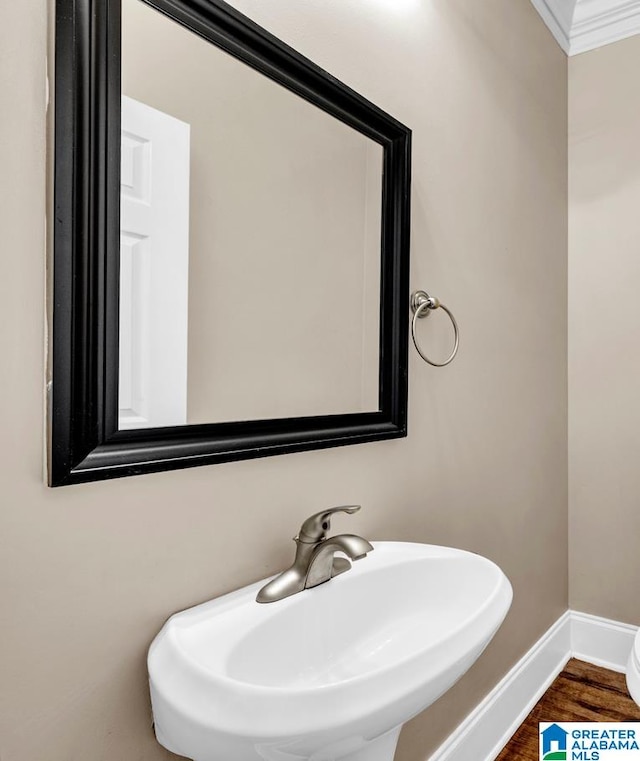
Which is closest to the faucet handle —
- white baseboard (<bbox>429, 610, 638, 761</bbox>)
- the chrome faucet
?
the chrome faucet

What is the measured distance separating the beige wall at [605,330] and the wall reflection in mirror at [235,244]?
137 centimetres

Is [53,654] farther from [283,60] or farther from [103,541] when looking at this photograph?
[283,60]

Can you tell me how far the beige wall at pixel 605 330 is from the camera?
A: 7.28ft

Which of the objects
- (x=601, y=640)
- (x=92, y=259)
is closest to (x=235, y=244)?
(x=92, y=259)

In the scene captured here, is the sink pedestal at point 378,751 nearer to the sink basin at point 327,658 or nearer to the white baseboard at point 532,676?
the sink basin at point 327,658

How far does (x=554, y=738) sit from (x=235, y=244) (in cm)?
174

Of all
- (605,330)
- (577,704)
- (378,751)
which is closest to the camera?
(378,751)

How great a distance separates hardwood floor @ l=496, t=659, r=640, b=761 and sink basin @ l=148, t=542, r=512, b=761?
3.26ft

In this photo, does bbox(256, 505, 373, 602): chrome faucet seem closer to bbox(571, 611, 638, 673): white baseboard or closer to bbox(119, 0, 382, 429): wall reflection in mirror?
bbox(119, 0, 382, 429): wall reflection in mirror

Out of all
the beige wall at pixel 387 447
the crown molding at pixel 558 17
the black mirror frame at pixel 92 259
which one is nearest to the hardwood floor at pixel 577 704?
the beige wall at pixel 387 447

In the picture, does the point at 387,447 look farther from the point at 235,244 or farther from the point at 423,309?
the point at 235,244

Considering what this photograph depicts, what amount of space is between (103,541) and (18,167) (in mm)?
483

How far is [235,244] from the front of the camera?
1.00 metres

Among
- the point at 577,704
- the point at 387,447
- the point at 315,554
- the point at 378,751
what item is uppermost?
the point at 387,447
